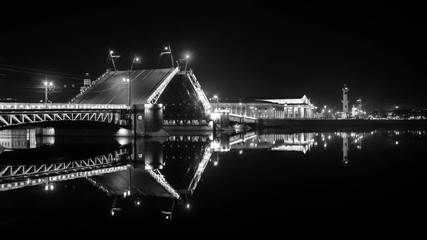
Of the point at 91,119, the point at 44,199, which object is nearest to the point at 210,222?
the point at 44,199

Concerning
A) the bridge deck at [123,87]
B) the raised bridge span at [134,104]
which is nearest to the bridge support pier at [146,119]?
the raised bridge span at [134,104]

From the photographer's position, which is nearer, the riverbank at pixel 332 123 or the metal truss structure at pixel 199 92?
the metal truss structure at pixel 199 92

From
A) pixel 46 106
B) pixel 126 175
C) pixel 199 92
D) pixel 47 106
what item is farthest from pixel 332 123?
pixel 126 175

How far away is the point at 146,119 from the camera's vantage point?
54.0 m

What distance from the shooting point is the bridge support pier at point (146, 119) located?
2115 inches

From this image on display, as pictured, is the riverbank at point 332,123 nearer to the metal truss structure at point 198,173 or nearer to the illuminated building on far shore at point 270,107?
the illuminated building on far shore at point 270,107

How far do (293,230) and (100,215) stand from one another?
557 cm

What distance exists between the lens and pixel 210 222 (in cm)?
1228

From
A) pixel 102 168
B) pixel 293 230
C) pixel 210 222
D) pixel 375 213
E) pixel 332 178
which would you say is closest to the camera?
pixel 293 230

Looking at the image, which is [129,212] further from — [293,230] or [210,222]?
[293,230]

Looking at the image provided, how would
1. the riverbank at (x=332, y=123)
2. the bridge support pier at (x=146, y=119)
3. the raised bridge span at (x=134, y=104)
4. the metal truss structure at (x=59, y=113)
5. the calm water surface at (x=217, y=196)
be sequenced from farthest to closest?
the riverbank at (x=332, y=123) < the bridge support pier at (x=146, y=119) < the raised bridge span at (x=134, y=104) < the metal truss structure at (x=59, y=113) < the calm water surface at (x=217, y=196)

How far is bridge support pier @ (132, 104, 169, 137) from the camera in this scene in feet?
176

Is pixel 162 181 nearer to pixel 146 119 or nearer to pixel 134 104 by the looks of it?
pixel 146 119

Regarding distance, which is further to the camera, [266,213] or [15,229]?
[266,213]
